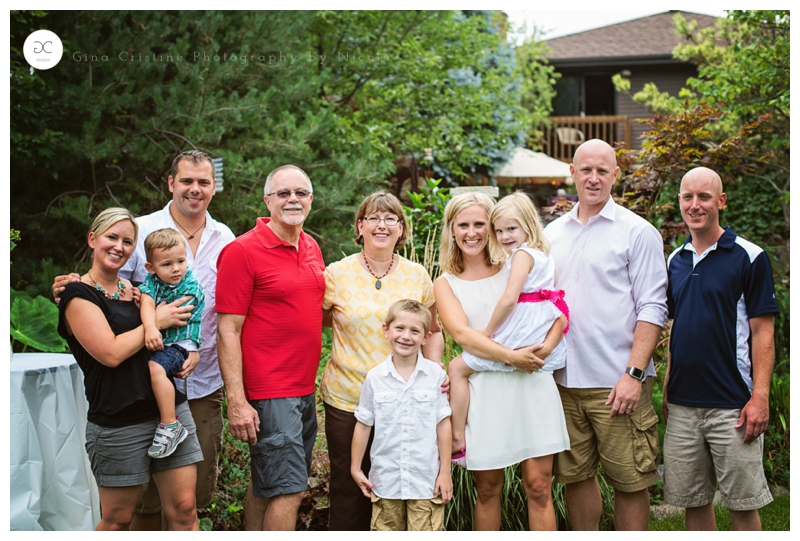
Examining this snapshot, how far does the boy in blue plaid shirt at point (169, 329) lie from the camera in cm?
291

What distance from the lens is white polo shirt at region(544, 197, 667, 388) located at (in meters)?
3.31

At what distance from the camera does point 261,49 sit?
24.1 feet

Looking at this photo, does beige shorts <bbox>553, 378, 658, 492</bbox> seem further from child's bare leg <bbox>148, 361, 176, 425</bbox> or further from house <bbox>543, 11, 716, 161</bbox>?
house <bbox>543, 11, 716, 161</bbox>

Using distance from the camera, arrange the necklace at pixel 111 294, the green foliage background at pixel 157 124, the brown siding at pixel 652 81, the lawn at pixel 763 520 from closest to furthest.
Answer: the necklace at pixel 111 294 < the lawn at pixel 763 520 < the green foliage background at pixel 157 124 < the brown siding at pixel 652 81

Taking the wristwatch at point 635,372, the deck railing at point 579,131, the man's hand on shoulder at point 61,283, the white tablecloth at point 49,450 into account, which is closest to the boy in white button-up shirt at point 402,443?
the wristwatch at point 635,372

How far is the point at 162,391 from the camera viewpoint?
115 inches

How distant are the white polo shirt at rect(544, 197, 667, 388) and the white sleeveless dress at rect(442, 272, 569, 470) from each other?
0.24 m

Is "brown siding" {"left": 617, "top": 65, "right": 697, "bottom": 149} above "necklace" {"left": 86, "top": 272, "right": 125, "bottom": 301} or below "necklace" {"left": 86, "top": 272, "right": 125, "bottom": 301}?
above

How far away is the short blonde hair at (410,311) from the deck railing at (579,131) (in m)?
13.7

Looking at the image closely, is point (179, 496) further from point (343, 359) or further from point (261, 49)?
point (261, 49)

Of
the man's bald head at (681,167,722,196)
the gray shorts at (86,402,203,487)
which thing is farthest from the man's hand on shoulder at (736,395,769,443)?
the gray shorts at (86,402,203,487)

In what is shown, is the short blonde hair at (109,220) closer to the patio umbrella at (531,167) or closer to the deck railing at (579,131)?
the patio umbrella at (531,167)

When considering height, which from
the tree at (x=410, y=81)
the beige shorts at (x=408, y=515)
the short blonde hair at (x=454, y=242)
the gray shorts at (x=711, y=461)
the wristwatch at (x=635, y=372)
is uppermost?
the tree at (x=410, y=81)

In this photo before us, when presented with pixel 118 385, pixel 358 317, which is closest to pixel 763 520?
pixel 358 317
